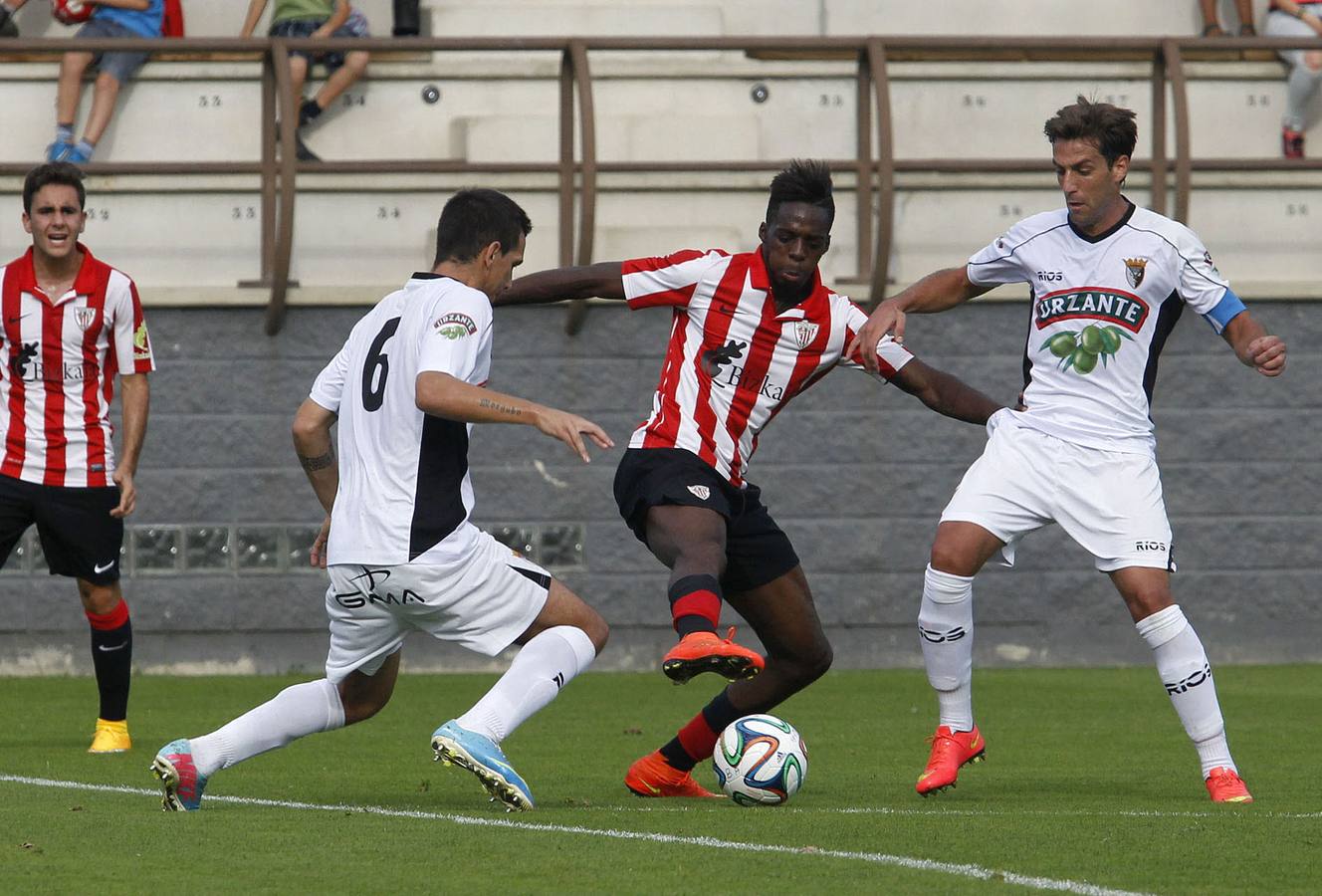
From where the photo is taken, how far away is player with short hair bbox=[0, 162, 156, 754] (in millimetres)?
7766

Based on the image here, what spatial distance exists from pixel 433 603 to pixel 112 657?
9.91ft

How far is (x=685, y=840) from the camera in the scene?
16.4ft

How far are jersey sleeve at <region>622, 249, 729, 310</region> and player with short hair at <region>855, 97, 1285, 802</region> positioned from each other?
604 millimetres

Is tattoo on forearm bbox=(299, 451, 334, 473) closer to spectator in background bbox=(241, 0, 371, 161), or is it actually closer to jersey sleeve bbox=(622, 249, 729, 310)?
jersey sleeve bbox=(622, 249, 729, 310)

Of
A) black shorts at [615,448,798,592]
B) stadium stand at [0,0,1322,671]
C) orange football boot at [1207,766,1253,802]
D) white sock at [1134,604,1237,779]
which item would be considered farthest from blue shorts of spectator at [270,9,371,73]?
orange football boot at [1207,766,1253,802]

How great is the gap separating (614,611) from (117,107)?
4230mm

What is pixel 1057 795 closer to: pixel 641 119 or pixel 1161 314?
pixel 1161 314

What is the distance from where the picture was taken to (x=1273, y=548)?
12.0m

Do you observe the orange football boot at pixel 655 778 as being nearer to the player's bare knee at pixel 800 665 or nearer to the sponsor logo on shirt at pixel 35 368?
the player's bare knee at pixel 800 665

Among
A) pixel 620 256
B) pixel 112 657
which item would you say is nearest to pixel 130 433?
pixel 112 657

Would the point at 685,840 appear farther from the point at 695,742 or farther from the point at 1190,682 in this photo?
the point at 1190,682

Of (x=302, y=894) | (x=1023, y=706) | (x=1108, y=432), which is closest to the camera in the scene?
(x=302, y=894)

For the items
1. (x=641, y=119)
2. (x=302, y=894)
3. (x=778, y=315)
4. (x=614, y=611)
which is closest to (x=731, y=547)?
(x=778, y=315)

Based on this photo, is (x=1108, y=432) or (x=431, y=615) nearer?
(x=431, y=615)
